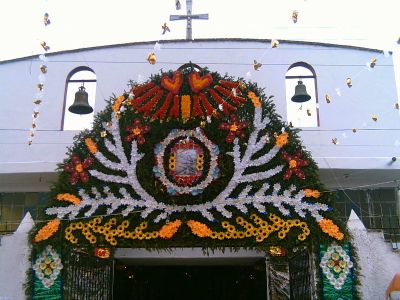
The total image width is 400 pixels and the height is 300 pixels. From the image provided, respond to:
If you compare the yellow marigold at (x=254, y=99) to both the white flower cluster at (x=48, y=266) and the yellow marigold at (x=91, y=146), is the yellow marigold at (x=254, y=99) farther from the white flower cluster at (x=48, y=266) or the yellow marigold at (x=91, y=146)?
the white flower cluster at (x=48, y=266)

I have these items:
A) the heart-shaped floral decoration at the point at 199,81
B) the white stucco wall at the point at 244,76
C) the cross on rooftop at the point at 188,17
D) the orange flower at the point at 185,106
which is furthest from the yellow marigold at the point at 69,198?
the cross on rooftop at the point at 188,17

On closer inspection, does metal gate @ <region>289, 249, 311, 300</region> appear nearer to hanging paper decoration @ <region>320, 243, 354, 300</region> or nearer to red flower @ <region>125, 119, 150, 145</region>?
hanging paper decoration @ <region>320, 243, 354, 300</region>

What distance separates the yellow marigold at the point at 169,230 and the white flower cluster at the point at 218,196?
16cm

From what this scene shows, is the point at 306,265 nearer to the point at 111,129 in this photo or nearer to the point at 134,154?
the point at 134,154

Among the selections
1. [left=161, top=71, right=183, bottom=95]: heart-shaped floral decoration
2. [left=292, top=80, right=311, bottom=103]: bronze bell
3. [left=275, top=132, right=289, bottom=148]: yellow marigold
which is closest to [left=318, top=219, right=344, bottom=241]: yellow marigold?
[left=275, top=132, right=289, bottom=148]: yellow marigold

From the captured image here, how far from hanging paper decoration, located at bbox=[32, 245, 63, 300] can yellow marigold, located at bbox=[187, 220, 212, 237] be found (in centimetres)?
219

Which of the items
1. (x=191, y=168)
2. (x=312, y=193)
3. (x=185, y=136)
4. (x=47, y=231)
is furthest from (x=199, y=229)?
(x=47, y=231)

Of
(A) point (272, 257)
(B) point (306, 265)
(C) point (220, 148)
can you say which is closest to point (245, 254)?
(A) point (272, 257)

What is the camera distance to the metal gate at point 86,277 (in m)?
8.64

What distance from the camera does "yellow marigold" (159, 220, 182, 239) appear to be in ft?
27.7

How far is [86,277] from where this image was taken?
9266 millimetres

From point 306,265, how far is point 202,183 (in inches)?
86.0

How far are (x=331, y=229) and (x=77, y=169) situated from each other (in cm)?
421

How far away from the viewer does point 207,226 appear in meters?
8.50
